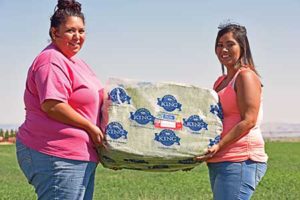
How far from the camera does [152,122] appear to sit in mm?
3879

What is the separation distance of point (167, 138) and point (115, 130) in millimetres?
305

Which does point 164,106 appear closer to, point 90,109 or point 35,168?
point 90,109

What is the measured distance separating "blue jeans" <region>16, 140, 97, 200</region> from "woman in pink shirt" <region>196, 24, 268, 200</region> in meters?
0.69

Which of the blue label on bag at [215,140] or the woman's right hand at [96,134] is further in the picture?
the blue label on bag at [215,140]

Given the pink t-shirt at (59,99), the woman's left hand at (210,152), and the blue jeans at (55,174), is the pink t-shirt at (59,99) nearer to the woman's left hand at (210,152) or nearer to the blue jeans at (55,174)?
the blue jeans at (55,174)

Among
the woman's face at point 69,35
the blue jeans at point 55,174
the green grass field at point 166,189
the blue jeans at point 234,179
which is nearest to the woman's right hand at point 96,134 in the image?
the blue jeans at point 55,174

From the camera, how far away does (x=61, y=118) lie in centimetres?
360

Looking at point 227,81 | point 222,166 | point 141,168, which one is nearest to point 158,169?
point 141,168

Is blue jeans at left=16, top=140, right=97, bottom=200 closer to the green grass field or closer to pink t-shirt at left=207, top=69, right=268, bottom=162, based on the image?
pink t-shirt at left=207, top=69, right=268, bottom=162

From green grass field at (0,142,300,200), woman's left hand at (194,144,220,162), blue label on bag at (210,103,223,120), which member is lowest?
green grass field at (0,142,300,200)

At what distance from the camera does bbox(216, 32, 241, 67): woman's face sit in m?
3.91

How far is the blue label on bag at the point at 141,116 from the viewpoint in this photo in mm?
3854

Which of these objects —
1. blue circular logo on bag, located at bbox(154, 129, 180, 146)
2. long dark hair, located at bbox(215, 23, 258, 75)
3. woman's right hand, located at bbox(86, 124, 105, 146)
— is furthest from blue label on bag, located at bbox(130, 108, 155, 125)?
long dark hair, located at bbox(215, 23, 258, 75)

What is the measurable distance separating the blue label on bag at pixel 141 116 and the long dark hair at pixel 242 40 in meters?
0.60
